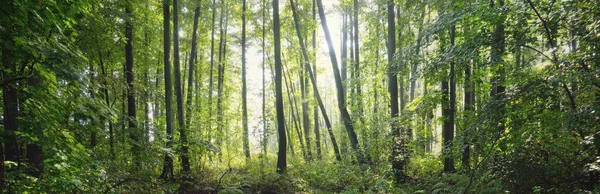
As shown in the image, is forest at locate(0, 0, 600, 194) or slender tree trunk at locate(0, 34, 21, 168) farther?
forest at locate(0, 0, 600, 194)

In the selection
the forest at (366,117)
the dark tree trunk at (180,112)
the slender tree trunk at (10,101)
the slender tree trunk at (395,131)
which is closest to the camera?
the slender tree trunk at (10,101)

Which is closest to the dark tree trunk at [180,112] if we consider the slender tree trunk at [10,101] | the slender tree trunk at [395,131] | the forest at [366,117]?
the forest at [366,117]

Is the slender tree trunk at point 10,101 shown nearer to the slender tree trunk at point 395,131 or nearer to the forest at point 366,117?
the forest at point 366,117

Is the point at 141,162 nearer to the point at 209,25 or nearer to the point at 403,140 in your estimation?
the point at 403,140

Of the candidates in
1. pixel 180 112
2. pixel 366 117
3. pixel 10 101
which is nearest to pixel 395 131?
pixel 366 117

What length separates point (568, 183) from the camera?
4641 millimetres

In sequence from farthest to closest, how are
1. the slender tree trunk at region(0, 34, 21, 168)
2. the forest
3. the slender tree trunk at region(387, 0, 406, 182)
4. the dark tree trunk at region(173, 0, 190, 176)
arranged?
the slender tree trunk at region(387, 0, 406, 182) → the dark tree trunk at region(173, 0, 190, 176) → the forest → the slender tree trunk at region(0, 34, 21, 168)

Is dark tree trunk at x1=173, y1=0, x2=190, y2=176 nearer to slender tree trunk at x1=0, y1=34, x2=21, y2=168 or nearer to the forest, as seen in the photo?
the forest

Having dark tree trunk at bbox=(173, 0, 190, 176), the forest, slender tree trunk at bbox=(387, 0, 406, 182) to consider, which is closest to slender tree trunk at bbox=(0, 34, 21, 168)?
the forest

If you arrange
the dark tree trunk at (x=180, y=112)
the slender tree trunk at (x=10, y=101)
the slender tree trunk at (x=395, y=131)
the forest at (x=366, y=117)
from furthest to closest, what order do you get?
the slender tree trunk at (x=395, y=131) → the dark tree trunk at (x=180, y=112) → the forest at (x=366, y=117) → the slender tree trunk at (x=10, y=101)

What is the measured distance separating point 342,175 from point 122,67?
8.50 meters

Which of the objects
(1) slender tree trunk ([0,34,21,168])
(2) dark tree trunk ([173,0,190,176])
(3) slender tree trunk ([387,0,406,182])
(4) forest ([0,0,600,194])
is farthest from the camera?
(3) slender tree trunk ([387,0,406,182])

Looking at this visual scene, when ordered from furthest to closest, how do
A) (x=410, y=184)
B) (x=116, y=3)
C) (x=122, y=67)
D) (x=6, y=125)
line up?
(x=122, y=67)
(x=410, y=184)
(x=116, y=3)
(x=6, y=125)

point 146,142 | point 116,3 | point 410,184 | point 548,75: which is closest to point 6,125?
point 146,142
